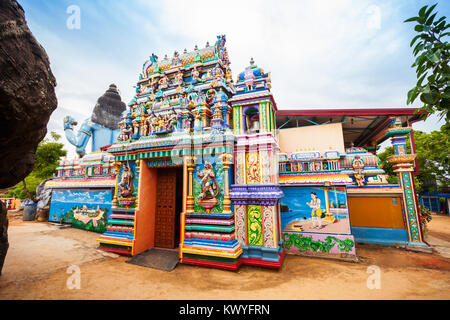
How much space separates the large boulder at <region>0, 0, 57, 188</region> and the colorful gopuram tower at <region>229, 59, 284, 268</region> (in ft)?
16.7

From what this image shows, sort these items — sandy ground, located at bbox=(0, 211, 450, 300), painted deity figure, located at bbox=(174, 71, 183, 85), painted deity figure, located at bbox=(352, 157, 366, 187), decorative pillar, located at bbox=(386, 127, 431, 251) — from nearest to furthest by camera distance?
sandy ground, located at bbox=(0, 211, 450, 300) < decorative pillar, located at bbox=(386, 127, 431, 251) < painted deity figure, located at bbox=(352, 157, 366, 187) < painted deity figure, located at bbox=(174, 71, 183, 85)

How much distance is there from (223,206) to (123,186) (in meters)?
4.05

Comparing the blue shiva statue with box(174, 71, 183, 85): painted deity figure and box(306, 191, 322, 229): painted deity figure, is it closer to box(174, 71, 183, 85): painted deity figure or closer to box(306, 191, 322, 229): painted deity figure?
box(174, 71, 183, 85): painted deity figure

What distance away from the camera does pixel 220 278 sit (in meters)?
5.23

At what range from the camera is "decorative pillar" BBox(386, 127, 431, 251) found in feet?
26.6

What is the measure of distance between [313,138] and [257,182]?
5392mm

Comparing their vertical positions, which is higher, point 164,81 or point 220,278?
point 164,81

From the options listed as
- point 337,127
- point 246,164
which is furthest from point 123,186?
point 337,127

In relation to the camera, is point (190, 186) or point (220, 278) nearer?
point (220, 278)

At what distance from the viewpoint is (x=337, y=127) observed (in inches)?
392

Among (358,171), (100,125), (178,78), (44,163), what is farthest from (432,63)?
(44,163)

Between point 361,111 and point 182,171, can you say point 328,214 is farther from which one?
point 182,171

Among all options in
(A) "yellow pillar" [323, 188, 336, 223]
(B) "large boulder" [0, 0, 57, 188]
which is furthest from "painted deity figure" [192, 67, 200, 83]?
(A) "yellow pillar" [323, 188, 336, 223]
